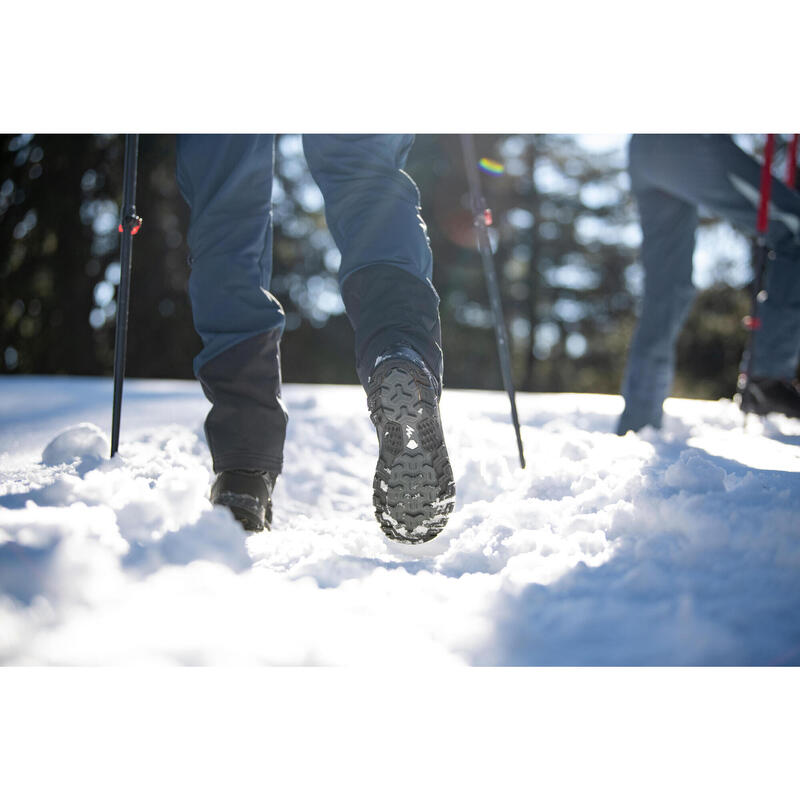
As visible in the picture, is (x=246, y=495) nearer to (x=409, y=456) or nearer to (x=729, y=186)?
(x=409, y=456)

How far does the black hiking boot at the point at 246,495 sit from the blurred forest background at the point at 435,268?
196 cm

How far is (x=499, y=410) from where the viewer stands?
105 inches

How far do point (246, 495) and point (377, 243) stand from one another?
0.53 m

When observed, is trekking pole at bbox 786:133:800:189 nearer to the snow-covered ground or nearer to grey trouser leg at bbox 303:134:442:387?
the snow-covered ground

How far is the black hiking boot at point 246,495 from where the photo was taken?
1.17 meters

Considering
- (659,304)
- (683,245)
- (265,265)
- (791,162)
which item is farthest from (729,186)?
(265,265)

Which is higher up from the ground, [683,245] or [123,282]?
[683,245]

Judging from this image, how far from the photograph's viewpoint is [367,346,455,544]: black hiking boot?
985 mm

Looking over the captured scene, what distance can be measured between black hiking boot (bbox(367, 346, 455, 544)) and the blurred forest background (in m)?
1.81

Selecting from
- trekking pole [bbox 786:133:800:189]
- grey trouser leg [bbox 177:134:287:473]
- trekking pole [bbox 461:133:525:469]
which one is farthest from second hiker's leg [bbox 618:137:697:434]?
grey trouser leg [bbox 177:134:287:473]

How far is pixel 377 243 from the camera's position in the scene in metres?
1.21

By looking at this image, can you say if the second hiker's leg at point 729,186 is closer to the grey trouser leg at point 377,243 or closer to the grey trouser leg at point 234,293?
the grey trouser leg at point 377,243

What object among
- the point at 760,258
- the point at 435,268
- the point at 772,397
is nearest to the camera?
the point at 760,258
